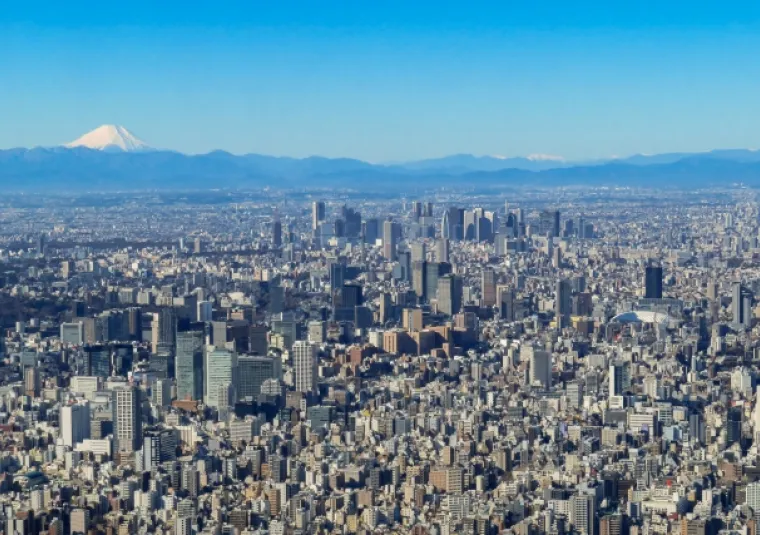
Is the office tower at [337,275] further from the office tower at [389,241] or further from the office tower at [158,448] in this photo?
the office tower at [158,448]

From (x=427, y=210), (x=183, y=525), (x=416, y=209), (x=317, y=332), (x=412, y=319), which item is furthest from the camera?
(x=416, y=209)

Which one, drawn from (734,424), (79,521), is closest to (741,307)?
(734,424)

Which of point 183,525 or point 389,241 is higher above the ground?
point 183,525

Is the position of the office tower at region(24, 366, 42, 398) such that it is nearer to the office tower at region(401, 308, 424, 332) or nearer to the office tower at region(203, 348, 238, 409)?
the office tower at region(203, 348, 238, 409)

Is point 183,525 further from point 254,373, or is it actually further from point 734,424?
point 254,373

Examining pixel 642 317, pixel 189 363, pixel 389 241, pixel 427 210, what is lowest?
pixel 642 317

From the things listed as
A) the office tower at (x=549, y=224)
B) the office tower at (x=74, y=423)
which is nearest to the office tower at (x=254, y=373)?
the office tower at (x=74, y=423)
